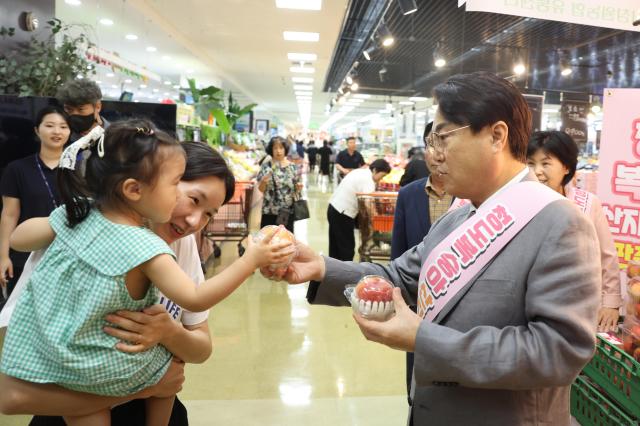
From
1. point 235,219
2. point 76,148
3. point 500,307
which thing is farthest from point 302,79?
point 500,307

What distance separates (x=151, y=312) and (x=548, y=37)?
563 inches

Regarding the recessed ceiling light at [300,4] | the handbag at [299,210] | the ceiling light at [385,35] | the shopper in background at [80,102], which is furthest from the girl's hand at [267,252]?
the ceiling light at [385,35]

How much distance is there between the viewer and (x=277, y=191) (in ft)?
22.1

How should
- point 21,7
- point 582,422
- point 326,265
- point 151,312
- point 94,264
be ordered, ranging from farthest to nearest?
point 21,7 → point 582,422 → point 326,265 → point 151,312 → point 94,264

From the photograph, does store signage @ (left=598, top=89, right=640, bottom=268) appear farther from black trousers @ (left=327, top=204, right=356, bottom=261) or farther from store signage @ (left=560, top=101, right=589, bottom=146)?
store signage @ (left=560, top=101, right=589, bottom=146)

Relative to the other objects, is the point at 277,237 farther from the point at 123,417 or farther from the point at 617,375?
the point at 617,375

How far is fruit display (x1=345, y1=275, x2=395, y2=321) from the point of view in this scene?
123cm

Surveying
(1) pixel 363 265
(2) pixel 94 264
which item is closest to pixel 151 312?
(2) pixel 94 264

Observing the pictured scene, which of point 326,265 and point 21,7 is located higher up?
point 21,7

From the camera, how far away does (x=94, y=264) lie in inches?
48.1

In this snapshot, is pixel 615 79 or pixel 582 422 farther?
pixel 615 79

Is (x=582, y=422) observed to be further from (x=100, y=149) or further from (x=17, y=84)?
(x=17, y=84)

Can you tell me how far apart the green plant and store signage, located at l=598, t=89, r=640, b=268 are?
4.15m

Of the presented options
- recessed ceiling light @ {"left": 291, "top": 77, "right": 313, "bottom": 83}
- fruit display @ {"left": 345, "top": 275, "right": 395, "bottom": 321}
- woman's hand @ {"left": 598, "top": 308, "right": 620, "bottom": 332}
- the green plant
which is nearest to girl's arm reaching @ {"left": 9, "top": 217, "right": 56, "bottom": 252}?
fruit display @ {"left": 345, "top": 275, "right": 395, "bottom": 321}
